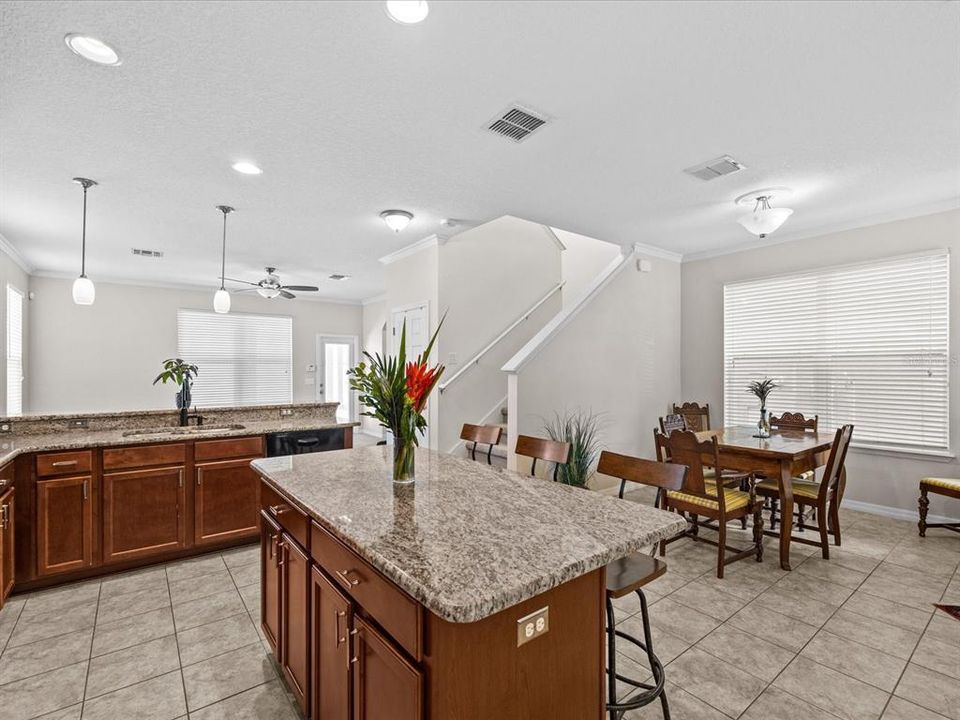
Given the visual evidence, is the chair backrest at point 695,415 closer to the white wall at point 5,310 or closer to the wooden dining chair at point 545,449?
the wooden dining chair at point 545,449

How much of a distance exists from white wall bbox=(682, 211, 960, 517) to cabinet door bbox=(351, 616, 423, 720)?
16.7 ft

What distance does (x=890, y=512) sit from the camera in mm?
4387

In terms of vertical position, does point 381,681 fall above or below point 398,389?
below

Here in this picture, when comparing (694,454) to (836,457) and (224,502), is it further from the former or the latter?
(224,502)

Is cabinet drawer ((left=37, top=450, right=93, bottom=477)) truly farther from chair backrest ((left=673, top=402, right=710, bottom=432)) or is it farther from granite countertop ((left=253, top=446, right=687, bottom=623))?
chair backrest ((left=673, top=402, right=710, bottom=432))

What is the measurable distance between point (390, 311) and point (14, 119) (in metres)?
3.76

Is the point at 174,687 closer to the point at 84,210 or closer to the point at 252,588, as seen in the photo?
the point at 252,588

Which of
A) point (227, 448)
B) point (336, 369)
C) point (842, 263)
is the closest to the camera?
point (227, 448)

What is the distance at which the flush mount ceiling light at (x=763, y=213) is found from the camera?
12.5ft

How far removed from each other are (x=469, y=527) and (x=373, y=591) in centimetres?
32

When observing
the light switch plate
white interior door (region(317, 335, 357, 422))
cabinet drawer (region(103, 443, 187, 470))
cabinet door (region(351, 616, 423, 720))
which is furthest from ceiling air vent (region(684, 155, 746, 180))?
white interior door (region(317, 335, 357, 422))

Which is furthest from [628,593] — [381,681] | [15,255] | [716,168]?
[15,255]

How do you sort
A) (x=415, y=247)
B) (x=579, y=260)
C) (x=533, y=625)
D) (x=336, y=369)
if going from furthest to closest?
(x=336, y=369)
(x=579, y=260)
(x=415, y=247)
(x=533, y=625)

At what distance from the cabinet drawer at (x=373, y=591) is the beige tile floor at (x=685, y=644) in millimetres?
954
